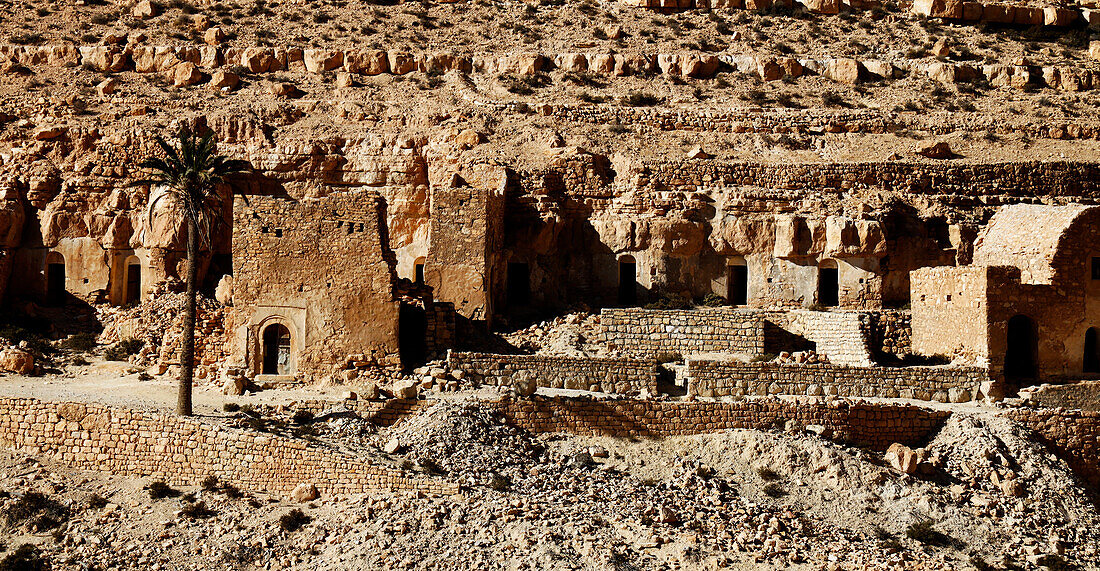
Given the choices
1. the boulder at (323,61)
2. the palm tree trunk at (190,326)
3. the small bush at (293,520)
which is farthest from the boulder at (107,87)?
the small bush at (293,520)

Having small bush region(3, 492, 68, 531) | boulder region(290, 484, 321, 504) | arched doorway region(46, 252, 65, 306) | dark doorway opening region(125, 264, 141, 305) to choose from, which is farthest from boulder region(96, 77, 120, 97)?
boulder region(290, 484, 321, 504)

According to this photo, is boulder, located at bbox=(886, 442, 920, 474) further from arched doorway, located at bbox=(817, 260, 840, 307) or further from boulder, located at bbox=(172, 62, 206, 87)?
boulder, located at bbox=(172, 62, 206, 87)

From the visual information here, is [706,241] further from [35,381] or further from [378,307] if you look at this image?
[35,381]

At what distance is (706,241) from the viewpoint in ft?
81.5

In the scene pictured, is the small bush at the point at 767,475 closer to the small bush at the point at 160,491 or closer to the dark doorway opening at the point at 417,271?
the small bush at the point at 160,491

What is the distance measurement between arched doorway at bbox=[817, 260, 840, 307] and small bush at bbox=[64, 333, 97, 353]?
1502 centimetres

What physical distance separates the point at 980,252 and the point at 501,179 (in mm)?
10238

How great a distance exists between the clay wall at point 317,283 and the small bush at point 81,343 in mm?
4503

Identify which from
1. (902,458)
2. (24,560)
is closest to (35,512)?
(24,560)

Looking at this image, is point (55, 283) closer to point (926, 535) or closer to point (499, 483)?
point (499, 483)

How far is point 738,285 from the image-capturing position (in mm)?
25312

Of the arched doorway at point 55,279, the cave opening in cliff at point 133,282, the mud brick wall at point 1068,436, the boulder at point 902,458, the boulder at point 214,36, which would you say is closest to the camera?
the boulder at point 902,458

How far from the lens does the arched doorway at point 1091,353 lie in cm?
2077

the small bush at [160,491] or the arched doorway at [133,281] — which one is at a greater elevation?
the arched doorway at [133,281]
